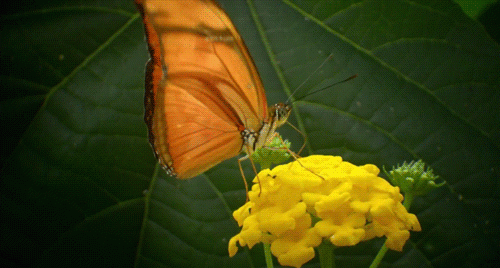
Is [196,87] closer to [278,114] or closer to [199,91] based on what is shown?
[199,91]

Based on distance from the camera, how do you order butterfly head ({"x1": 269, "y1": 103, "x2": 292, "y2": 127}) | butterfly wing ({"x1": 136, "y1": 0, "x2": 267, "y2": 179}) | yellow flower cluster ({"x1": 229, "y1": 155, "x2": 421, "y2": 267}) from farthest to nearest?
butterfly head ({"x1": 269, "y1": 103, "x2": 292, "y2": 127})
butterfly wing ({"x1": 136, "y1": 0, "x2": 267, "y2": 179})
yellow flower cluster ({"x1": 229, "y1": 155, "x2": 421, "y2": 267})

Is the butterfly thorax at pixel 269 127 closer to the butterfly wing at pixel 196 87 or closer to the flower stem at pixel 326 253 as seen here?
the butterfly wing at pixel 196 87

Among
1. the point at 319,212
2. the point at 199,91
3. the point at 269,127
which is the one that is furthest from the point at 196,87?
the point at 319,212

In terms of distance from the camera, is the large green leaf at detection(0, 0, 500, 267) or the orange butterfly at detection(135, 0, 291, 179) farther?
the large green leaf at detection(0, 0, 500, 267)

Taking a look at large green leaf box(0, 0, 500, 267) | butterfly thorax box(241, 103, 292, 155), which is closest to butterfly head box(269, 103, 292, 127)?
butterfly thorax box(241, 103, 292, 155)

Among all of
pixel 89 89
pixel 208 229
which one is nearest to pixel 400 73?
pixel 208 229

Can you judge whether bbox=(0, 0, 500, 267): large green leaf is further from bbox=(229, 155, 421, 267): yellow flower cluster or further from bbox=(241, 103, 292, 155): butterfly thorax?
bbox=(229, 155, 421, 267): yellow flower cluster

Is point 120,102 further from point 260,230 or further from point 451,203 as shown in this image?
point 451,203
